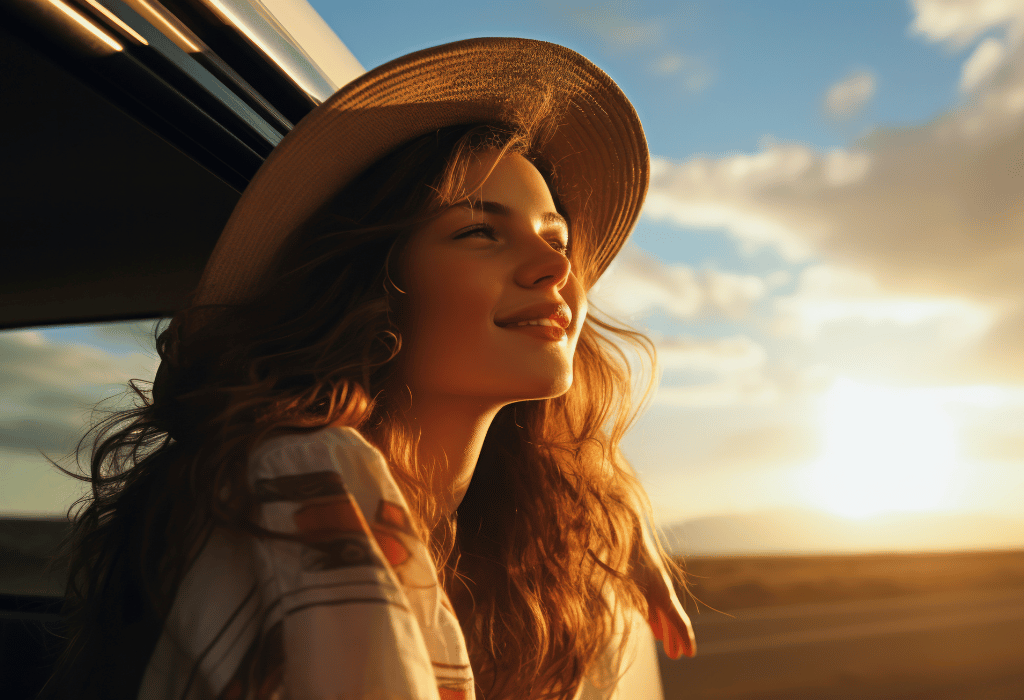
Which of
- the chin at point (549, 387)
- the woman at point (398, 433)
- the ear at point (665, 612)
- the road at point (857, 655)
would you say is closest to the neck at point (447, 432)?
the woman at point (398, 433)

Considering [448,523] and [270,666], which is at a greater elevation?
[448,523]

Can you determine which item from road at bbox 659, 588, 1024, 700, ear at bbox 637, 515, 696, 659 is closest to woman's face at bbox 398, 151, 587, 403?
ear at bbox 637, 515, 696, 659

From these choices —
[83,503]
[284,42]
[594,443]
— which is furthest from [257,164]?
[594,443]

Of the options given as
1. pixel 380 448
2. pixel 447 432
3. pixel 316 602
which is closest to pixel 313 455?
pixel 316 602

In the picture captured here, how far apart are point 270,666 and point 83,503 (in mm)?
995

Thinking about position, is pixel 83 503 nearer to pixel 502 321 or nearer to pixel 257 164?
pixel 257 164

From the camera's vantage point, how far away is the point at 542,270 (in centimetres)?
131

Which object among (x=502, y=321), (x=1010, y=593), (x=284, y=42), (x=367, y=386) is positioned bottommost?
(x=1010, y=593)

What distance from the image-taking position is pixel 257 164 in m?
1.35

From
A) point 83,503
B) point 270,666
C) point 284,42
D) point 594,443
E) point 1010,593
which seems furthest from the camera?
point 1010,593

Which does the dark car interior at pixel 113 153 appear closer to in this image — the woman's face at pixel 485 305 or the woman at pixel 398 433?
the woman at pixel 398 433

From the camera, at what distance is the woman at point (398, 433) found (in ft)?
2.69

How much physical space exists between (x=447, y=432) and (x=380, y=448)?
0.52 feet

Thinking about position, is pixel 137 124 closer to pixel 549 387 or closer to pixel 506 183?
pixel 506 183
